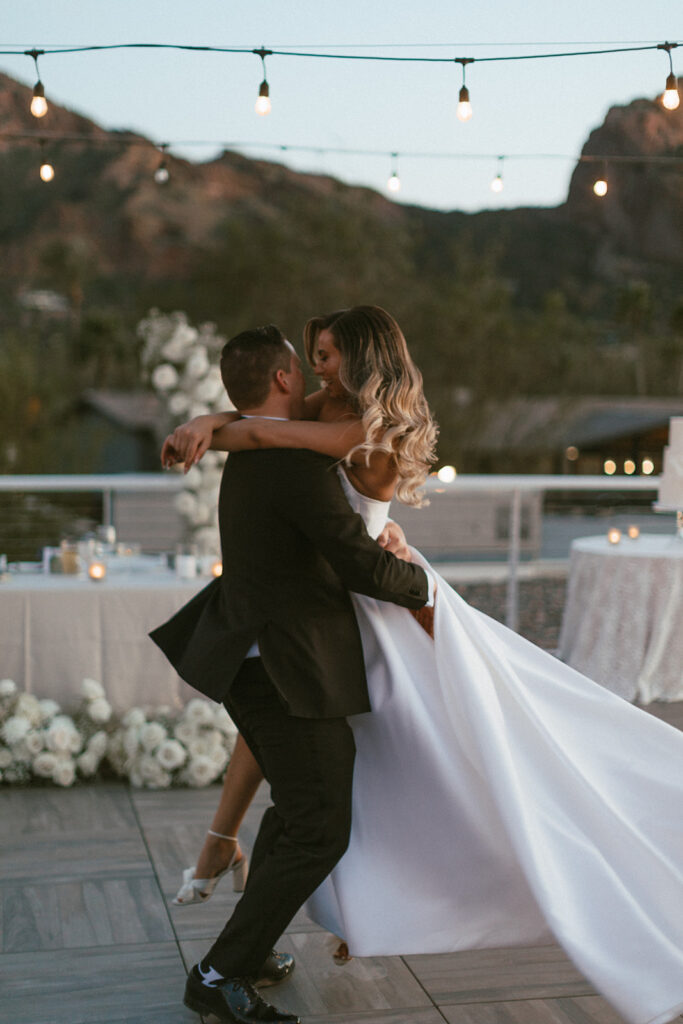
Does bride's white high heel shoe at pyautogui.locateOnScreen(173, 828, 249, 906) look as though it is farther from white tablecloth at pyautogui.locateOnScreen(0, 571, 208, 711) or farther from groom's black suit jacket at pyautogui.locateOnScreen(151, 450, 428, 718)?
white tablecloth at pyautogui.locateOnScreen(0, 571, 208, 711)

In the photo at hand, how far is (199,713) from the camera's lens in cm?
372

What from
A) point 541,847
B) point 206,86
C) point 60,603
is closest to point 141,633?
point 60,603

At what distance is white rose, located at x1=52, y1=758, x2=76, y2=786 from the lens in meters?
3.62

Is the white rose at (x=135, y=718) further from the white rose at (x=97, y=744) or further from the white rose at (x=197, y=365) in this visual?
the white rose at (x=197, y=365)

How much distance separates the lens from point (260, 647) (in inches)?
76.0

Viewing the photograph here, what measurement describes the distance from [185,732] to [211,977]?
5.59 feet

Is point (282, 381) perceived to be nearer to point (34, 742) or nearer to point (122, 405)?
point (34, 742)

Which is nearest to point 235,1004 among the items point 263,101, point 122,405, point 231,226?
point 263,101

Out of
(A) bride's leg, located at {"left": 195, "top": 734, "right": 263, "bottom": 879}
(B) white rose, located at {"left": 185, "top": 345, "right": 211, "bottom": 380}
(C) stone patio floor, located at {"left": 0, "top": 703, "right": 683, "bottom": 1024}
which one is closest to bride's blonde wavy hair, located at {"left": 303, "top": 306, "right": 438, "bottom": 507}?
(A) bride's leg, located at {"left": 195, "top": 734, "right": 263, "bottom": 879}

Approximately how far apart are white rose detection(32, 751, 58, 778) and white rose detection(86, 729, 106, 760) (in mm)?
122

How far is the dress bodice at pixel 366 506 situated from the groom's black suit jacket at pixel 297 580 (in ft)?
0.19

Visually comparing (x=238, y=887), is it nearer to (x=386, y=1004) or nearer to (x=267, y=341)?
(x=386, y=1004)

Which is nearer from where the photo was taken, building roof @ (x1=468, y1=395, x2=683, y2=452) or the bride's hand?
the bride's hand

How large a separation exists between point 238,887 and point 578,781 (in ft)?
2.67
